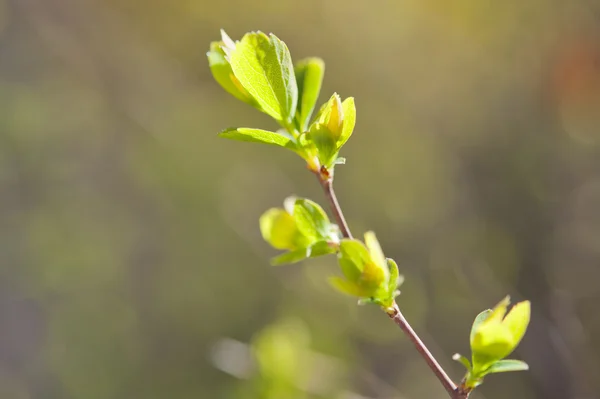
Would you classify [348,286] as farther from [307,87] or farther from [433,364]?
[307,87]

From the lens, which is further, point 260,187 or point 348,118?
point 260,187

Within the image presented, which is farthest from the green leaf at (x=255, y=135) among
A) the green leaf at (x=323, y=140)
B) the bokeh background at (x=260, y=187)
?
the bokeh background at (x=260, y=187)

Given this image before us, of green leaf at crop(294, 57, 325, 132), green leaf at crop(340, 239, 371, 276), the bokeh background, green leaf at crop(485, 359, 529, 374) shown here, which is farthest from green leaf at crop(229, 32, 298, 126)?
the bokeh background

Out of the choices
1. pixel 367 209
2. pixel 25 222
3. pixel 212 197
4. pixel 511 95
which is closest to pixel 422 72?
pixel 511 95

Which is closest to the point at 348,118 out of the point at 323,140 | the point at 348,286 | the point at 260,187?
the point at 323,140

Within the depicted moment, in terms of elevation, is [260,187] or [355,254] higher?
[260,187]

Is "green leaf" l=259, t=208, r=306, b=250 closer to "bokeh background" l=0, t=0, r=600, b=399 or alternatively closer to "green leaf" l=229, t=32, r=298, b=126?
"green leaf" l=229, t=32, r=298, b=126
